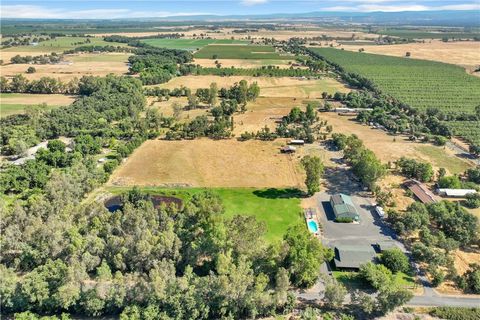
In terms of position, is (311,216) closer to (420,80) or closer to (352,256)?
(352,256)

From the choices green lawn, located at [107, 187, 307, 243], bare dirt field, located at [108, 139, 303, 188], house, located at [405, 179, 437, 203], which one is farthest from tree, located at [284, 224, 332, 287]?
house, located at [405, 179, 437, 203]

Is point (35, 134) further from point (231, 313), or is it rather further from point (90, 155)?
point (231, 313)

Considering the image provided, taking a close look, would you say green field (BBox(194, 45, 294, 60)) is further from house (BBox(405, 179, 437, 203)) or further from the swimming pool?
the swimming pool

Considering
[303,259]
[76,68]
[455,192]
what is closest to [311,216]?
[303,259]

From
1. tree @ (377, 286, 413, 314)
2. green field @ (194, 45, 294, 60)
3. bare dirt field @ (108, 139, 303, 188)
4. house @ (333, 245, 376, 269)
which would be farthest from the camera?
green field @ (194, 45, 294, 60)

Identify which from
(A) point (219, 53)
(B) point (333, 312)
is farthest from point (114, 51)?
(B) point (333, 312)

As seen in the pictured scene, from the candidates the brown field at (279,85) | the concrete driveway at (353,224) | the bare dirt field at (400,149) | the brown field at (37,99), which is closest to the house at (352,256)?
the concrete driveway at (353,224)
